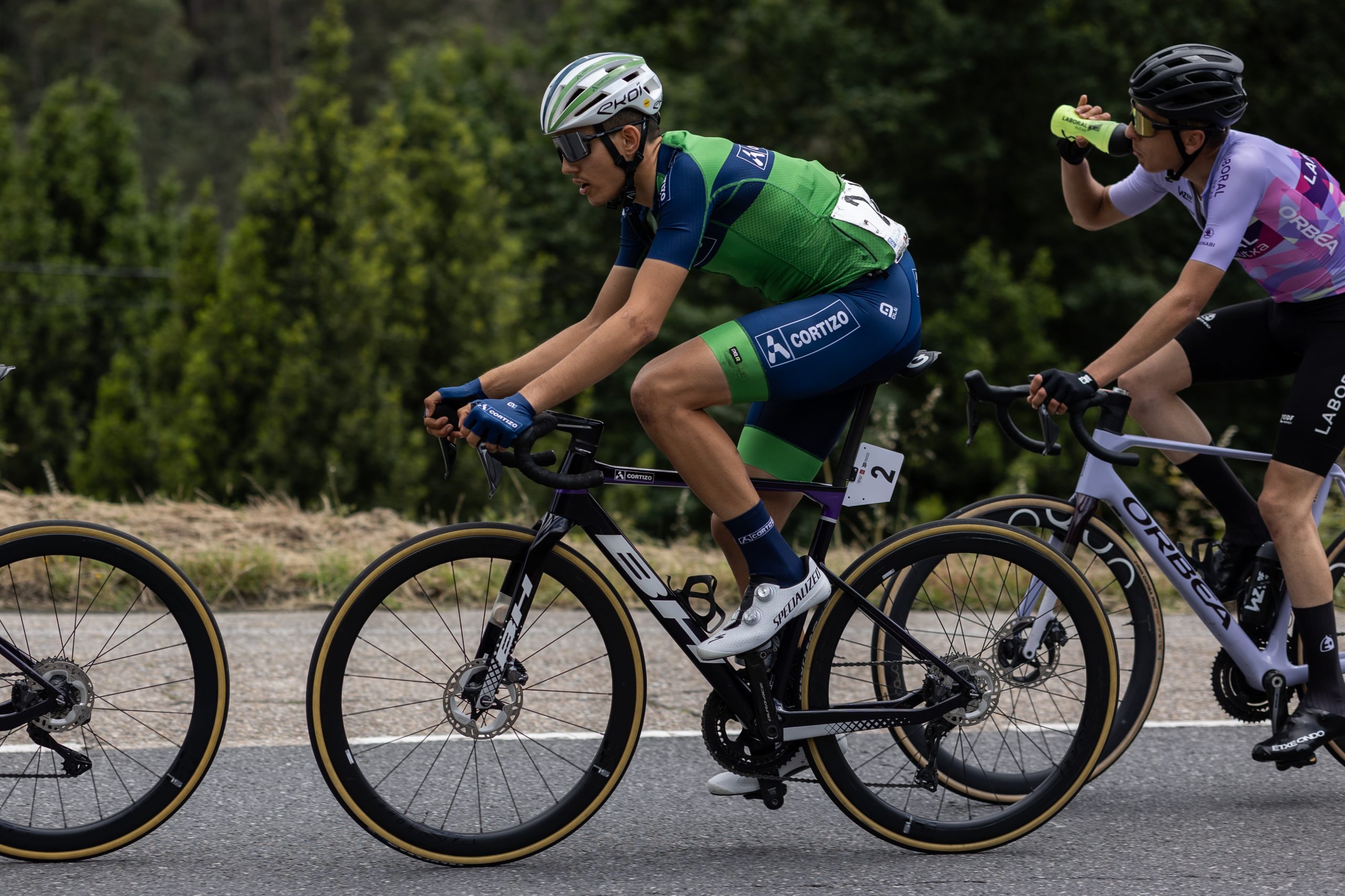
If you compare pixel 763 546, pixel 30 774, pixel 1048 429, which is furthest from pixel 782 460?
pixel 30 774

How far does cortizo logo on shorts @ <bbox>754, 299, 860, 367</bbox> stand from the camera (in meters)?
3.56

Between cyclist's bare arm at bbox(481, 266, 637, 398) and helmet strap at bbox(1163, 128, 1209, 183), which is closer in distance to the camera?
cyclist's bare arm at bbox(481, 266, 637, 398)

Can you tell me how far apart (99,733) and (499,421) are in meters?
1.85

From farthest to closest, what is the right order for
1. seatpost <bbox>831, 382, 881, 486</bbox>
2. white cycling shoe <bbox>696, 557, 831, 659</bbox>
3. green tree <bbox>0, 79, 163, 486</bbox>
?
1. green tree <bbox>0, 79, 163, 486</bbox>
2. seatpost <bbox>831, 382, 881, 486</bbox>
3. white cycling shoe <bbox>696, 557, 831, 659</bbox>

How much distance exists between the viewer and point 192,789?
12.0 feet

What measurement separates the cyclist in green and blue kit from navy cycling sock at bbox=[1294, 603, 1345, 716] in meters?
1.46

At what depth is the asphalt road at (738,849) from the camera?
3502 mm

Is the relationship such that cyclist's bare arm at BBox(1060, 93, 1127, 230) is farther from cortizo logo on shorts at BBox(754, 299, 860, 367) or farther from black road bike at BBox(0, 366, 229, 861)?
black road bike at BBox(0, 366, 229, 861)


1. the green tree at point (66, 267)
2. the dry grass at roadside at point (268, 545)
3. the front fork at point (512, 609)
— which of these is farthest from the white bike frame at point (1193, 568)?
the green tree at point (66, 267)

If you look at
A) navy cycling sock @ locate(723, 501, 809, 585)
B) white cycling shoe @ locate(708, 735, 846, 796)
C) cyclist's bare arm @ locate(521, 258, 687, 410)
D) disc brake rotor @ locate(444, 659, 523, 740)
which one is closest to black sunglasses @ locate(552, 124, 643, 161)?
cyclist's bare arm @ locate(521, 258, 687, 410)

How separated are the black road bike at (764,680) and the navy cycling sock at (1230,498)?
2.31ft

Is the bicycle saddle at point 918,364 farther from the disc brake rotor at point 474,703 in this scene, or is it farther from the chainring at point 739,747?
the disc brake rotor at point 474,703

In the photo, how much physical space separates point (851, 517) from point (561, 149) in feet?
45.7

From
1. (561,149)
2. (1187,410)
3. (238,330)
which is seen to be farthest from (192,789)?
(238,330)
